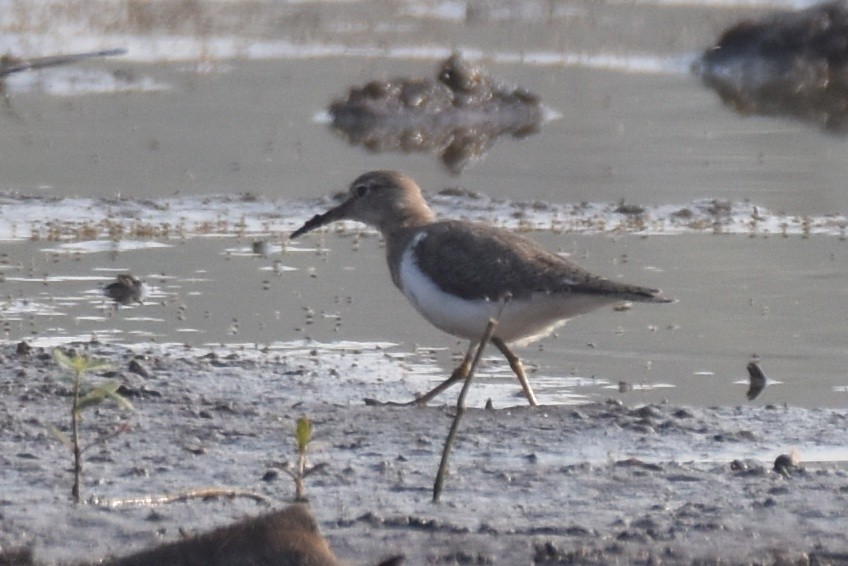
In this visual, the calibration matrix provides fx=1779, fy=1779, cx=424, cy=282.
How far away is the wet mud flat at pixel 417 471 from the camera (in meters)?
4.86

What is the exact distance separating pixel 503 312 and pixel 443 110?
7904 millimetres

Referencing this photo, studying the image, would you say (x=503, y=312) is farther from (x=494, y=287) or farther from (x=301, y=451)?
(x=301, y=451)

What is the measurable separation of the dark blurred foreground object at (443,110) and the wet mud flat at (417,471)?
6.74 metres

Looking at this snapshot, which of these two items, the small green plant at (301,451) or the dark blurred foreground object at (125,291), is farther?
the dark blurred foreground object at (125,291)

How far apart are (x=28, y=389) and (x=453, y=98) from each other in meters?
8.53

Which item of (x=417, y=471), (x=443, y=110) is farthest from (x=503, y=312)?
(x=443, y=110)

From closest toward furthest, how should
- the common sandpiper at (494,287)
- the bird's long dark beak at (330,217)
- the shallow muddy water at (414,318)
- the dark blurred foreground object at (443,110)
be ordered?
the shallow muddy water at (414,318)
the common sandpiper at (494,287)
the bird's long dark beak at (330,217)
the dark blurred foreground object at (443,110)

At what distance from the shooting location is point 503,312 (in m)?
6.82

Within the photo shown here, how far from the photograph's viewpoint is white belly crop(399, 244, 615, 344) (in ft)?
22.5

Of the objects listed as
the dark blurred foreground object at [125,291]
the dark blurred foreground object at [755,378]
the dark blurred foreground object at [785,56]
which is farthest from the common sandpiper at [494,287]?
the dark blurred foreground object at [785,56]

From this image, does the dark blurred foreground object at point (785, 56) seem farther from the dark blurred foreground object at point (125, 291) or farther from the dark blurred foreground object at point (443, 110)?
the dark blurred foreground object at point (125, 291)

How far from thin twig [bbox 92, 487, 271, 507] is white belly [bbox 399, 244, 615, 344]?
6.28ft

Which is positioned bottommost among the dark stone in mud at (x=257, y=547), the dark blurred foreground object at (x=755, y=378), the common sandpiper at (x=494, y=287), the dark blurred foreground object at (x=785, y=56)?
the dark blurred foreground object at (x=755, y=378)

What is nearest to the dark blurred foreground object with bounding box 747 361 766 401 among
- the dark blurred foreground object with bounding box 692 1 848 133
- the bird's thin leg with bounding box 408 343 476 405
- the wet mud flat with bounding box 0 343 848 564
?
the wet mud flat with bounding box 0 343 848 564
